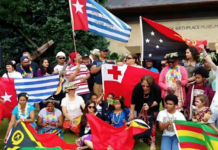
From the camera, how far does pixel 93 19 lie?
6.75 m

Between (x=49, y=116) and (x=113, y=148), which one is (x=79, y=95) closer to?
(x=49, y=116)

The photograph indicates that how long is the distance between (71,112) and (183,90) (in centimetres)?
241

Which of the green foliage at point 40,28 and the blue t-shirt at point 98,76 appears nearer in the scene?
the blue t-shirt at point 98,76

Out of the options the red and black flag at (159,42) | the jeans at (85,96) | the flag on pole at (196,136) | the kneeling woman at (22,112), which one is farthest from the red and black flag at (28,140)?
the red and black flag at (159,42)

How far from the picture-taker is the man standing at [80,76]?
667 centimetres

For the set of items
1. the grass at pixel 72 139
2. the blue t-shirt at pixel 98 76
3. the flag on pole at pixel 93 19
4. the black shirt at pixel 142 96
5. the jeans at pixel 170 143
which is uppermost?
the flag on pole at pixel 93 19

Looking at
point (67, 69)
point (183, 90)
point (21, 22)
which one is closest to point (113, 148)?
point (183, 90)

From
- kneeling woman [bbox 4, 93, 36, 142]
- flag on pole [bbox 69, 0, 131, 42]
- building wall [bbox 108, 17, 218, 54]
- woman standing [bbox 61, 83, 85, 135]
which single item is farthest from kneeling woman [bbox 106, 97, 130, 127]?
building wall [bbox 108, 17, 218, 54]

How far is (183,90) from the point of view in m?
5.95

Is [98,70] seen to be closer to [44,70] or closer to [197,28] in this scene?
[44,70]

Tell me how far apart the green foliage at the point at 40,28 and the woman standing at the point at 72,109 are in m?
4.30

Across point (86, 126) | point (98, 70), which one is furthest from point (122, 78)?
point (86, 126)

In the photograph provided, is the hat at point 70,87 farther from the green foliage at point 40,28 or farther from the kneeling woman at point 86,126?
the green foliage at point 40,28

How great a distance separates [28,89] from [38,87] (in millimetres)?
217
